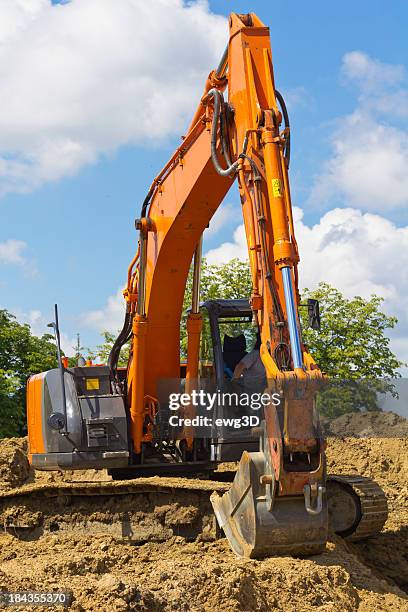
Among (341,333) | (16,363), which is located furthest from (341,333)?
(16,363)

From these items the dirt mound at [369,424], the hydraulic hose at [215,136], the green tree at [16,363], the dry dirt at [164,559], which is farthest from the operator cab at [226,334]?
the green tree at [16,363]

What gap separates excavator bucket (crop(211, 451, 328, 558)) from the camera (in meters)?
6.70

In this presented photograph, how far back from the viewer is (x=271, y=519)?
A: 6.70 m

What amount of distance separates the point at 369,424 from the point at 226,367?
12.3m

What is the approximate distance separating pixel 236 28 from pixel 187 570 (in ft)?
15.0

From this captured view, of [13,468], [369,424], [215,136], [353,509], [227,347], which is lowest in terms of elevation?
[353,509]

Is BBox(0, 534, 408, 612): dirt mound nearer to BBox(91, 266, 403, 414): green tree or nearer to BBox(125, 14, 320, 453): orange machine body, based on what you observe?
BBox(125, 14, 320, 453): orange machine body

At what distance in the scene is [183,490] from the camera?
903 centimetres

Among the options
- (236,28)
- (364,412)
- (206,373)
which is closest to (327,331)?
(364,412)

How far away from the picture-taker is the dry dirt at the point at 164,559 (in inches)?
229

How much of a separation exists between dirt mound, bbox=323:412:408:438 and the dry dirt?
7322mm

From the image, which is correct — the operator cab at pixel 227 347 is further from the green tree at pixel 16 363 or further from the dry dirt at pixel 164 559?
the green tree at pixel 16 363

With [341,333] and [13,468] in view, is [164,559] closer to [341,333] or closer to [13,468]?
[13,468]

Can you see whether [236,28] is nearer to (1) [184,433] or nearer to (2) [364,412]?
(1) [184,433]
